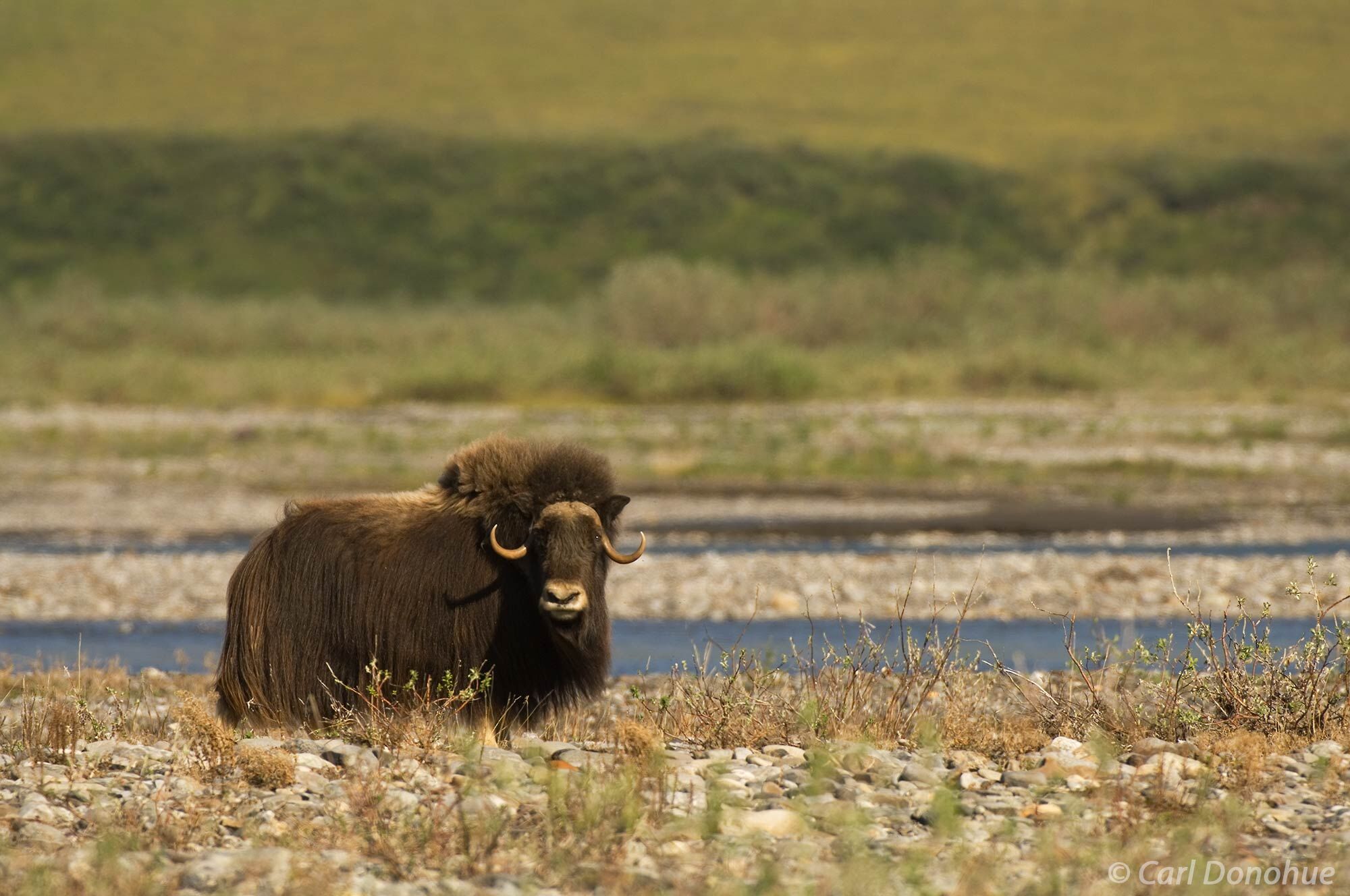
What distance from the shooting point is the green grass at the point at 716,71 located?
91.6 meters

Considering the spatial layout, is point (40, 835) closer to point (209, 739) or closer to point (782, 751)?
point (209, 739)

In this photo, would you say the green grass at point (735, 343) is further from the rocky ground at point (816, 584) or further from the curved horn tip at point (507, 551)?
Answer: the curved horn tip at point (507, 551)

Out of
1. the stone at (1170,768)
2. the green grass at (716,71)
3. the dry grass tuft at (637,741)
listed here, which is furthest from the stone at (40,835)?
the green grass at (716,71)

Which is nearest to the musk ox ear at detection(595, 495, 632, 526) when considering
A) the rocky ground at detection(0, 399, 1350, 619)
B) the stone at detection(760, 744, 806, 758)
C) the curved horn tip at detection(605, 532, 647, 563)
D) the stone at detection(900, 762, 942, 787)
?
the curved horn tip at detection(605, 532, 647, 563)

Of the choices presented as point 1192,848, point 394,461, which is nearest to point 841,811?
point 1192,848

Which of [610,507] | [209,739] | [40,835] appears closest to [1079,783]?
[610,507]

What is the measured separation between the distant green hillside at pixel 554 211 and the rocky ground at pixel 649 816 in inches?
2708

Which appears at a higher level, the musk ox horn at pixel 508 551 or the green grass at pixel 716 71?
the green grass at pixel 716 71

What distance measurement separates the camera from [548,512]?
291 inches

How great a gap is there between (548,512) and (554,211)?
80.1m

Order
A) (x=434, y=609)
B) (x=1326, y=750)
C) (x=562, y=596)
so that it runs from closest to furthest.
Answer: (x=1326, y=750) < (x=562, y=596) < (x=434, y=609)

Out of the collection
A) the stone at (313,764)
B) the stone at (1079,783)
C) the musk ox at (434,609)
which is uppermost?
the musk ox at (434,609)

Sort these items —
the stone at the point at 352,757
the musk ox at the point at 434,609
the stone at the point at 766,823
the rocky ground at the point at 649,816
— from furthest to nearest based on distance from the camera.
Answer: the musk ox at the point at 434,609, the stone at the point at 352,757, the stone at the point at 766,823, the rocky ground at the point at 649,816

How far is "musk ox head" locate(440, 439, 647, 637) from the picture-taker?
288 inches
